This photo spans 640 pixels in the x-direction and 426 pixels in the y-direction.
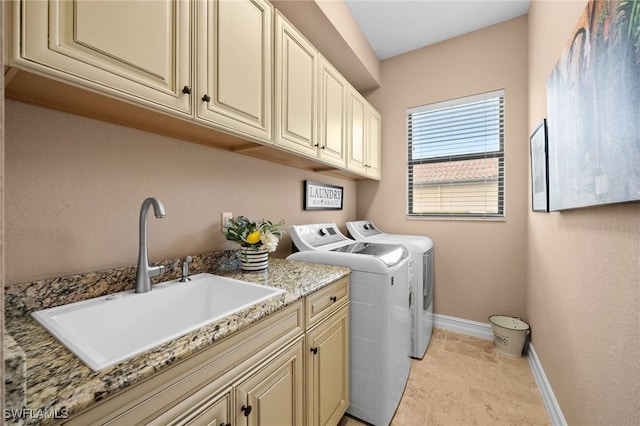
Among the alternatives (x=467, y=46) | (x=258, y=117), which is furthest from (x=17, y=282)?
(x=467, y=46)

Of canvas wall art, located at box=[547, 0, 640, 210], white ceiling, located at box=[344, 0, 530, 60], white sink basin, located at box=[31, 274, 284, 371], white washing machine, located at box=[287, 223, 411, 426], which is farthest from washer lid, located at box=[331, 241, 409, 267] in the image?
white ceiling, located at box=[344, 0, 530, 60]

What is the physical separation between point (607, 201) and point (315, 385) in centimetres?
131

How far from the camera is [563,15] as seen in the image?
1.38m

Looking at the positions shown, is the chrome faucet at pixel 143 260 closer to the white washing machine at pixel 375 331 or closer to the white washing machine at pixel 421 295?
the white washing machine at pixel 375 331

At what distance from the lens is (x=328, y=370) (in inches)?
50.9

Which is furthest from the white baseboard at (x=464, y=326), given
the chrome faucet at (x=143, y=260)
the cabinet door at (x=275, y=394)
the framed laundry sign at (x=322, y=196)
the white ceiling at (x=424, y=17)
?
the white ceiling at (x=424, y=17)

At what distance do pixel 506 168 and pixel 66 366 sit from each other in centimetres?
302

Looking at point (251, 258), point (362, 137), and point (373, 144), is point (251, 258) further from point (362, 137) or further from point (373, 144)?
point (373, 144)

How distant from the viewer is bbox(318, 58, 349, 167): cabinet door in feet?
5.99

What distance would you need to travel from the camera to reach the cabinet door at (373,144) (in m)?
2.63

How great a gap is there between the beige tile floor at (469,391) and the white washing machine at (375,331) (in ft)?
0.50

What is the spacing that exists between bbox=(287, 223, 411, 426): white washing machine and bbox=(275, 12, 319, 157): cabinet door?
2.36ft

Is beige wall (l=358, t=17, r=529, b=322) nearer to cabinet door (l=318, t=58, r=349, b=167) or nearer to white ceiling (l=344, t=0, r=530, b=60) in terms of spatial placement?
white ceiling (l=344, t=0, r=530, b=60)

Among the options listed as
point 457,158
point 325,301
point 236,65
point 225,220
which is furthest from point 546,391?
point 236,65
